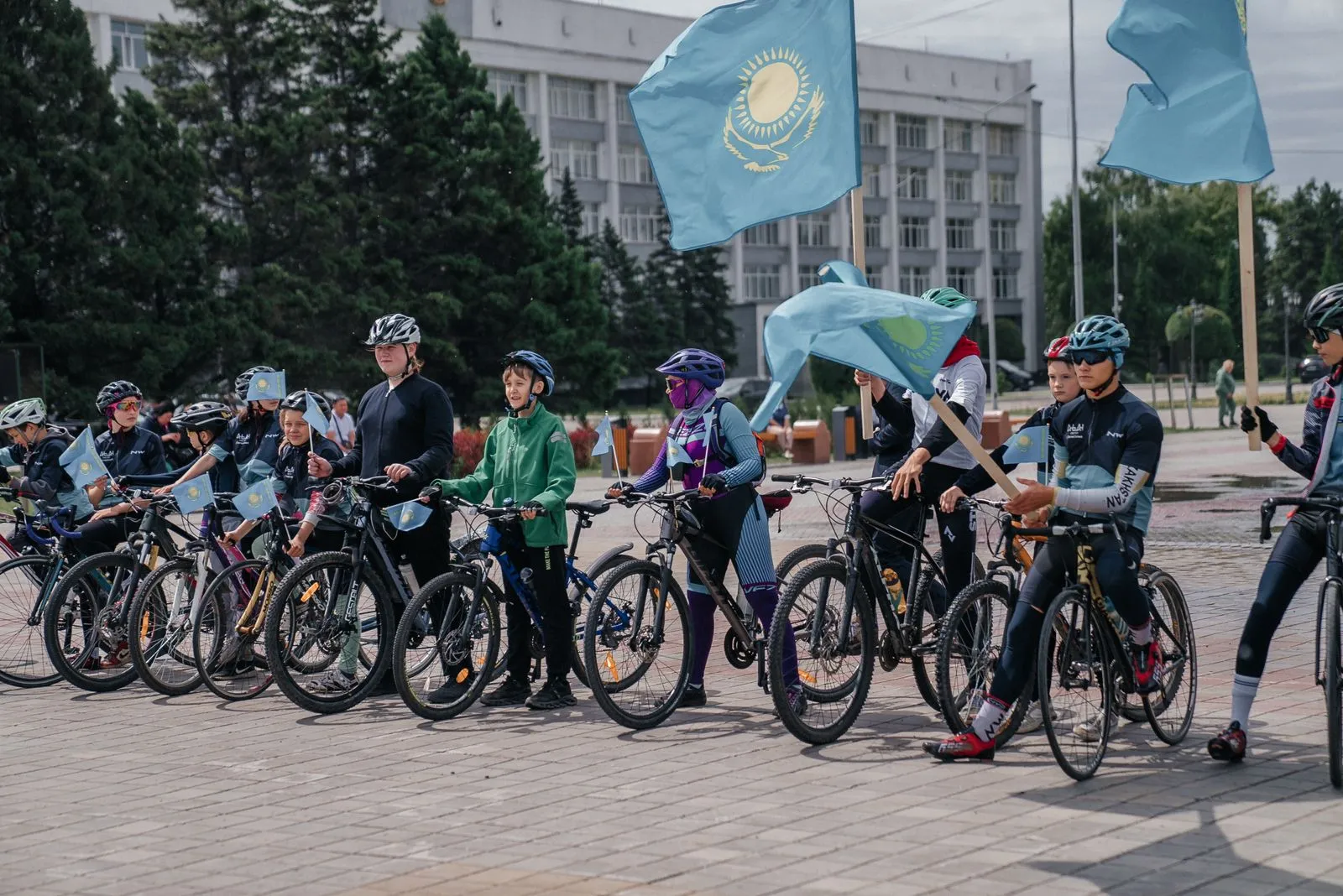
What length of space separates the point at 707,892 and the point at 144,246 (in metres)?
29.1

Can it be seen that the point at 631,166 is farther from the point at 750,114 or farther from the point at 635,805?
the point at 635,805

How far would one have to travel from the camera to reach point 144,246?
32.3m

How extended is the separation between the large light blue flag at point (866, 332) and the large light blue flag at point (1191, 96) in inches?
63.0

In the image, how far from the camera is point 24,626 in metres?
10.5

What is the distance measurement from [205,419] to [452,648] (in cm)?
264

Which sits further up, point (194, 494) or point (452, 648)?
point (194, 494)

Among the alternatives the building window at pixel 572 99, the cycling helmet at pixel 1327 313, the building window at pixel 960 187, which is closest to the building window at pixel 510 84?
the building window at pixel 572 99

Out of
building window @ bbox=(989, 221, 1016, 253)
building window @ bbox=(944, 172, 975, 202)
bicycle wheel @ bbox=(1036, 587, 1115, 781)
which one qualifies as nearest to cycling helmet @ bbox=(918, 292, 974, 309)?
bicycle wheel @ bbox=(1036, 587, 1115, 781)

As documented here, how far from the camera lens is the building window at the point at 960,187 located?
10450 cm

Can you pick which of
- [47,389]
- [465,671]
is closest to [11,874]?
[465,671]

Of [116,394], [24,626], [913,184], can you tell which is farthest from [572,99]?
[24,626]

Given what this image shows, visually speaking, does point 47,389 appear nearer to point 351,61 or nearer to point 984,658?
point 351,61

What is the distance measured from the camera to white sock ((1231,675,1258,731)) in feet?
23.2

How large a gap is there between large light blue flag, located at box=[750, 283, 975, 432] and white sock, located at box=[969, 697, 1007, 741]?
4.36ft
